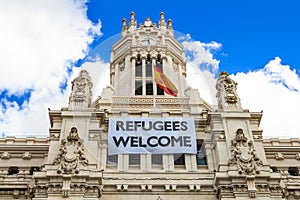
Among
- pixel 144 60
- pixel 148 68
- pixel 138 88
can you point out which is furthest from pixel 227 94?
pixel 144 60

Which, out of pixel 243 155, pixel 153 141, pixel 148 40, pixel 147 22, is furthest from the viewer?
pixel 147 22

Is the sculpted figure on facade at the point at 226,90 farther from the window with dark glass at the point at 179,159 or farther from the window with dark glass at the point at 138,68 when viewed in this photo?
the window with dark glass at the point at 138,68

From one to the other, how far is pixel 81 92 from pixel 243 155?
16193 mm

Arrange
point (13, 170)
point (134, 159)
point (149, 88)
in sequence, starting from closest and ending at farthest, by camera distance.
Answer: point (134, 159), point (13, 170), point (149, 88)

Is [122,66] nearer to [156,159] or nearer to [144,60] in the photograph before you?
[144,60]

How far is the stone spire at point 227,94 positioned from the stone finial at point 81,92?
12551 millimetres

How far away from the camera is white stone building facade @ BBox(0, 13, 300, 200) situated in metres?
32.8

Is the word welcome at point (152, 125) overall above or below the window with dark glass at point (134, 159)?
above

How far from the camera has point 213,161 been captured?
1439 inches

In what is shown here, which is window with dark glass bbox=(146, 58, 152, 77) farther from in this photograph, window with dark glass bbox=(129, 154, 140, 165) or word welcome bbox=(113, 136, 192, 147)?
window with dark glass bbox=(129, 154, 140, 165)

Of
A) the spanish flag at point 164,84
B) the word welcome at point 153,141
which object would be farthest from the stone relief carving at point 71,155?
the spanish flag at point 164,84

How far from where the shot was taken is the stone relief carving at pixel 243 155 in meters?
33.6

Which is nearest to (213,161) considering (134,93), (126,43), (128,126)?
(128,126)

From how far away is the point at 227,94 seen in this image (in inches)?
1604
